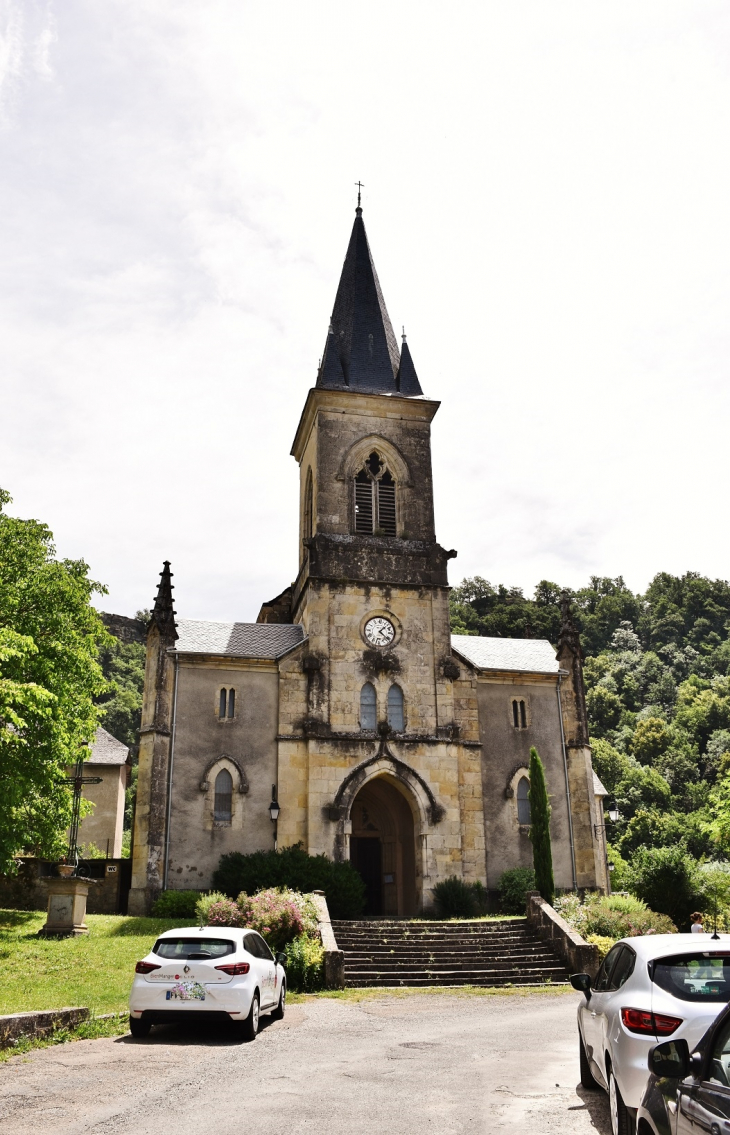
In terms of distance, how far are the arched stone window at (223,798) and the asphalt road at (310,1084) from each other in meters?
16.2

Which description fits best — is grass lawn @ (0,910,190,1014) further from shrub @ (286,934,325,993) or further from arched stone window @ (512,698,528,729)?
arched stone window @ (512,698,528,729)

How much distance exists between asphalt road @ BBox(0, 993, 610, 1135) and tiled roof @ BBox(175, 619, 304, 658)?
60.8ft

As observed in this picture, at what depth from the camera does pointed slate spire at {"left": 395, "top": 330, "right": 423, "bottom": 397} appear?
3672 centimetres

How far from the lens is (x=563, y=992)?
19.7 metres

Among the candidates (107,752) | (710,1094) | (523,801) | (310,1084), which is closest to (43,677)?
(310,1084)

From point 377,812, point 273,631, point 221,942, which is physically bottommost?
point 221,942

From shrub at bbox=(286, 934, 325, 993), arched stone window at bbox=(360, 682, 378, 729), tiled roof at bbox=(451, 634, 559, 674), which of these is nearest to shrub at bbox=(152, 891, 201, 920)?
arched stone window at bbox=(360, 682, 378, 729)

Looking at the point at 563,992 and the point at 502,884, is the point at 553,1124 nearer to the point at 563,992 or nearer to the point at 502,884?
the point at 563,992

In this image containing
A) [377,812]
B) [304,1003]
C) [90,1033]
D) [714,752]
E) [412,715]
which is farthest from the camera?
[714,752]

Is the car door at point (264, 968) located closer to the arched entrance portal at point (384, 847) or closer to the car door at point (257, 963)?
the car door at point (257, 963)

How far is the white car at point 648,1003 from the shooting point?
21.9 feet

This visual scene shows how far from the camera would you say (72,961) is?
19.2 meters

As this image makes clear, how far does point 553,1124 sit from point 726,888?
26206mm

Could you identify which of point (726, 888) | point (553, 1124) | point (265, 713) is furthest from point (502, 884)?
point (553, 1124)
